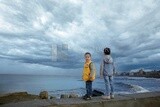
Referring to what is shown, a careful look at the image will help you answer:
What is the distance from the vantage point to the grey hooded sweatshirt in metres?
7.57

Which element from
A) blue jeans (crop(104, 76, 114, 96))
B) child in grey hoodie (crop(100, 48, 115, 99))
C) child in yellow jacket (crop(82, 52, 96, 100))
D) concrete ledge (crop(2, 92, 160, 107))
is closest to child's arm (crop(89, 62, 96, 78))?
child in yellow jacket (crop(82, 52, 96, 100))

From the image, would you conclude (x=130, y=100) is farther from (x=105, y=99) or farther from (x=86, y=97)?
(x=86, y=97)

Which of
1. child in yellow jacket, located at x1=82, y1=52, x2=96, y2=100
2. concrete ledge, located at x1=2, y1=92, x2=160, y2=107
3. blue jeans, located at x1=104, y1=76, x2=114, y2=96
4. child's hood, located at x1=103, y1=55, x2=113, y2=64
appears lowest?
concrete ledge, located at x1=2, y1=92, x2=160, y2=107

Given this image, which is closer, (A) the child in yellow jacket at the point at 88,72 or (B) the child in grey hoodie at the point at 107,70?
(A) the child in yellow jacket at the point at 88,72

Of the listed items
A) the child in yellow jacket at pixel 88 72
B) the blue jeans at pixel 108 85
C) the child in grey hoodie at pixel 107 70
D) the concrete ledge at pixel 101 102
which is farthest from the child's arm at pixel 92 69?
the concrete ledge at pixel 101 102

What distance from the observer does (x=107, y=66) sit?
762 centimetres

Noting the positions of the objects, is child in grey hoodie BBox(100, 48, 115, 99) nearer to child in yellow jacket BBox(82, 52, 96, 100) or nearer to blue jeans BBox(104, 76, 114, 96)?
blue jeans BBox(104, 76, 114, 96)

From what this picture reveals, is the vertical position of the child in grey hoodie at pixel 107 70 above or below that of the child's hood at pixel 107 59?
below

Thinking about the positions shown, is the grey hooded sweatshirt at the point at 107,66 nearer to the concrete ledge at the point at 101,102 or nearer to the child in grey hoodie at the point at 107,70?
the child in grey hoodie at the point at 107,70

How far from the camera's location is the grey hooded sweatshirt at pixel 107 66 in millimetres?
7566

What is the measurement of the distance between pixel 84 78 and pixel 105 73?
681 millimetres

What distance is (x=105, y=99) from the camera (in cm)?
721

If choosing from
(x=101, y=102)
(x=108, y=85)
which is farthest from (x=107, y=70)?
(x=101, y=102)

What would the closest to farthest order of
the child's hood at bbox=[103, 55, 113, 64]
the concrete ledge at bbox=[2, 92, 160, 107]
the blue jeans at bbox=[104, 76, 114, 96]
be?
the concrete ledge at bbox=[2, 92, 160, 107]
the blue jeans at bbox=[104, 76, 114, 96]
the child's hood at bbox=[103, 55, 113, 64]
